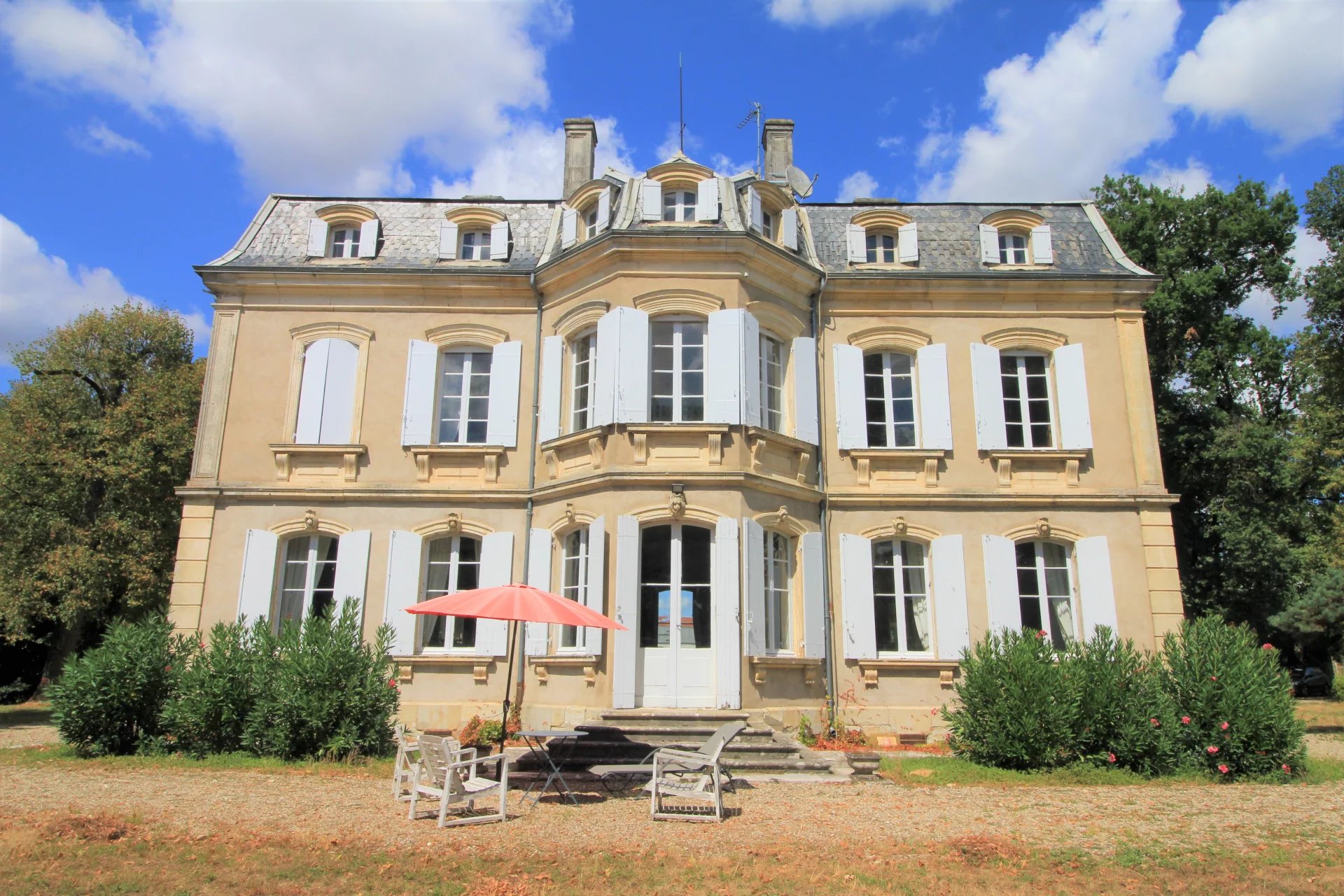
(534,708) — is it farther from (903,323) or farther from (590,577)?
(903,323)

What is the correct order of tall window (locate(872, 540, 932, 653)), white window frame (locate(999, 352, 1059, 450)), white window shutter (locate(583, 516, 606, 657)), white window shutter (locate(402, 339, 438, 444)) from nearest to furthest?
white window shutter (locate(583, 516, 606, 657))
tall window (locate(872, 540, 932, 653))
white window shutter (locate(402, 339, 438, 444))
white window frame (locate(999, 352, 1059, 450))

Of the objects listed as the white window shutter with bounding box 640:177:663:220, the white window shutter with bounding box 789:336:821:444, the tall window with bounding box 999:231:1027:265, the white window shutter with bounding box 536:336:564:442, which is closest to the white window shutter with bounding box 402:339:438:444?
the white window shutter with bounding box 536:336:564:442

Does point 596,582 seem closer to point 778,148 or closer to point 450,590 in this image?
point 450,590

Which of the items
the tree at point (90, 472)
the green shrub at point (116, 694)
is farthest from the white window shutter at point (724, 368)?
the tree at point (90, 472)

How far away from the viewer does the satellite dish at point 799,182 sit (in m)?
16.5

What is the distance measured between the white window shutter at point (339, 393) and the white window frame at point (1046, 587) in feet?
36.2

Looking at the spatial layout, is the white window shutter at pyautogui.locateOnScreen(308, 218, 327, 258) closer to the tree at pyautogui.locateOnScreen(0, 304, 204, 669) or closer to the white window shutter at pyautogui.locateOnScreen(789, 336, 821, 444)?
the white window shutter at pyautogui.locateOnScreen(789, 336, 821, 444)

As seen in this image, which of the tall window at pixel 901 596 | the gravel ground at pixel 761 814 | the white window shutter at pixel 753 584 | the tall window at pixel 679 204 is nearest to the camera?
the gravel ground at pixel 761 814

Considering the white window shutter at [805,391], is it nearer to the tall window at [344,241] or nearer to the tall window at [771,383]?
the tall window at [771,383]

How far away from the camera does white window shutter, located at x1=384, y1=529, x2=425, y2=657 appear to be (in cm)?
1369

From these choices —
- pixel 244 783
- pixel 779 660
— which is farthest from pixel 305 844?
pixel 779 660

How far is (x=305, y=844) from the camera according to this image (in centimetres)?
663

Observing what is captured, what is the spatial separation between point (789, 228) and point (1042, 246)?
4.49 metres

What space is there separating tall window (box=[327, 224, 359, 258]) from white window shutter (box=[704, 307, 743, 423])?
6755 millimetres
